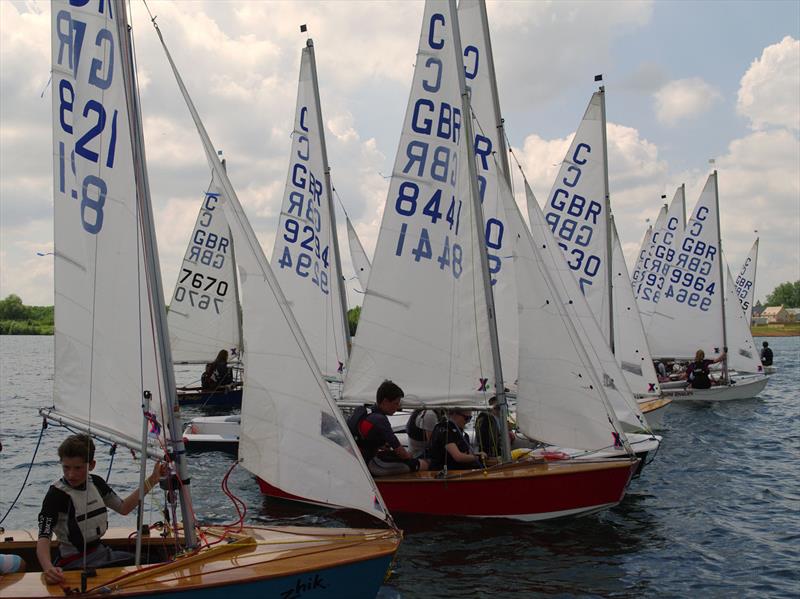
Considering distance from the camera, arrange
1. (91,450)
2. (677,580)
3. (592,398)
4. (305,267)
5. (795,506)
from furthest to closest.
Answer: (305,267) < (795,506) < (592,398) < (677,580) < (91,450)

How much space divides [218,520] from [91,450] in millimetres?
5253

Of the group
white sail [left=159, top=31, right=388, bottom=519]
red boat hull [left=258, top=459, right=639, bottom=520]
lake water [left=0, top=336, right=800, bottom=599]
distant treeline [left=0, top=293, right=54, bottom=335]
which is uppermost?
distant treeline [left=0, top=293, right=54, bottom=335]

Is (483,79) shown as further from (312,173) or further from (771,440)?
(771,440)

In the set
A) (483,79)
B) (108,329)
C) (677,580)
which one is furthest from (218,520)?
(483,79)

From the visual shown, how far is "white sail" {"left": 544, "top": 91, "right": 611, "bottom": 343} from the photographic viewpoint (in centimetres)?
1678

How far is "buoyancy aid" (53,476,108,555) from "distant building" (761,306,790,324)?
121882 mm

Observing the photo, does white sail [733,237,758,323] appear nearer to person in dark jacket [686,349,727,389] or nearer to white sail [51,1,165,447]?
person in dark jacket [686,349,727,389]

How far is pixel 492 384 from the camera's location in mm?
10102

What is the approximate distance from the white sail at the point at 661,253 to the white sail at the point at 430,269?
18145mm

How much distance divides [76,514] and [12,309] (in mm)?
106666

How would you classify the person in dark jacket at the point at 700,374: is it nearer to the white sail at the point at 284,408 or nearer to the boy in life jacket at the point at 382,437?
the boy in life jacket at the point at 382,437

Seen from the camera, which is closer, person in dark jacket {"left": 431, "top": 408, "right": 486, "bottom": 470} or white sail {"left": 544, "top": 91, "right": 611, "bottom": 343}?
person in dark jacket {"left": 431, "top": 408, "right": 486, "bottom": 470}

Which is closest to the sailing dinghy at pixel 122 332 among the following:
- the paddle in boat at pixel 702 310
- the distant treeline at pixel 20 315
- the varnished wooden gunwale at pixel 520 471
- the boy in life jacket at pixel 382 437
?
the boy in life jacket at pixel 382 437

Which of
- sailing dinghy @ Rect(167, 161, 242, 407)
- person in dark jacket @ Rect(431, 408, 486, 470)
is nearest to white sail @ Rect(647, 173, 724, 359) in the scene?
sailing dinghy @ Rect(167, 161, 242, 407)
